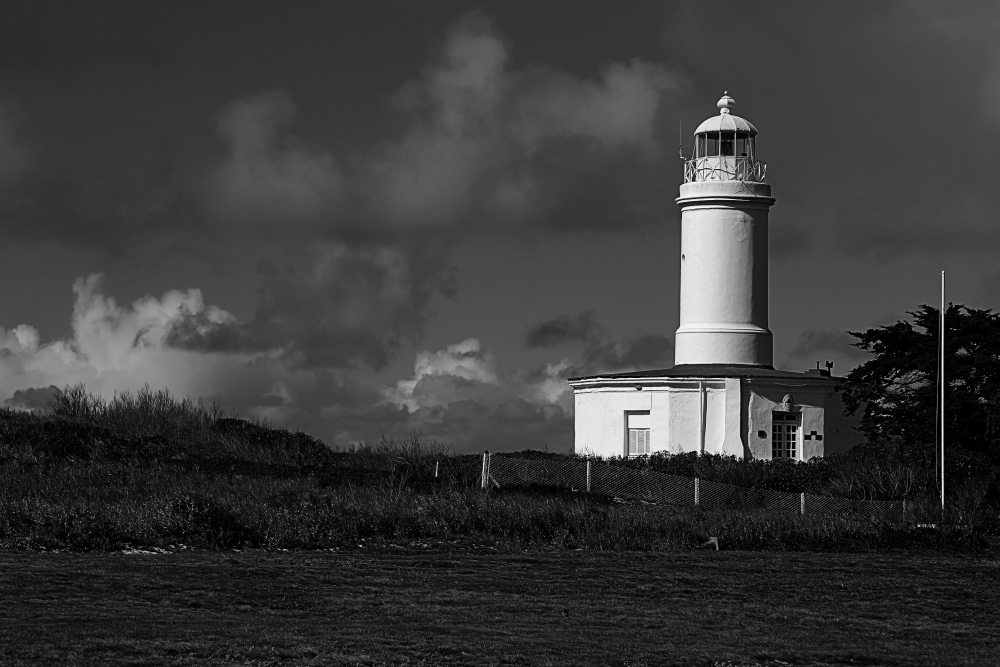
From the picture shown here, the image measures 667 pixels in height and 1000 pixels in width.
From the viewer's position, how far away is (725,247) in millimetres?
38125

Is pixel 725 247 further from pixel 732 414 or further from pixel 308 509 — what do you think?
pixel 308 509

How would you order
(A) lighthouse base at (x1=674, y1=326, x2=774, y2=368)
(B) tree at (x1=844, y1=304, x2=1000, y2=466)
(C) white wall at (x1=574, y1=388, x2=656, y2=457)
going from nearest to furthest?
(B) tree at (x1=844, y1=304, x2=1000, y2=466)
(C) white wall at (x1=574, y1=388, x2=656, y2=457)
(A) lighthouse base at (x1=674, y1=326, x2=774, y2=368)

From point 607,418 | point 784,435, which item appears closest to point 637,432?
point 607,418

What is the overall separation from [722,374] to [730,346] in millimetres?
2507

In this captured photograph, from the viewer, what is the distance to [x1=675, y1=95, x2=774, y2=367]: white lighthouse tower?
38.1 meters

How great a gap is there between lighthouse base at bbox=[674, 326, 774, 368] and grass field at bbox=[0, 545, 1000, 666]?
19.7m

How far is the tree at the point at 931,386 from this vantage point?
29.9 meters

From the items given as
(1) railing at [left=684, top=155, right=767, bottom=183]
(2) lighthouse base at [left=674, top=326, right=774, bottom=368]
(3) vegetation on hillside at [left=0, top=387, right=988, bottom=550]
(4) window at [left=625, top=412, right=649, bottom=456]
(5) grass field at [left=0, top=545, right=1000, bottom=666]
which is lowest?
(5) grass field at [left=0, top=545, right=1000, bottom=666]

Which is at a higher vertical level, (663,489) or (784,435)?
(784,435)

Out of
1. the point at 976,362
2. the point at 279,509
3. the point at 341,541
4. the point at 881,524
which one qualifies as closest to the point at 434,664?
the point at 341,541

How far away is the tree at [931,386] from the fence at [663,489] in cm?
430

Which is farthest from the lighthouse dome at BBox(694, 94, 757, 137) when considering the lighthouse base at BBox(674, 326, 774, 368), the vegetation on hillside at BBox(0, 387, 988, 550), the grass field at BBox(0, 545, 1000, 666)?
the grass field at BBox(0, 545, 1000, 666)

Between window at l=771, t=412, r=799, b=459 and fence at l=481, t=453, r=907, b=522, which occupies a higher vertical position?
window at l=771, t=412, r=799, b=459

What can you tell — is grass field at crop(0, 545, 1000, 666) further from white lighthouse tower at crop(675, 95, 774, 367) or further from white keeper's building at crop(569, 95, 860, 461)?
white lighthouse tower at crop(675, 95, 774, 367)
